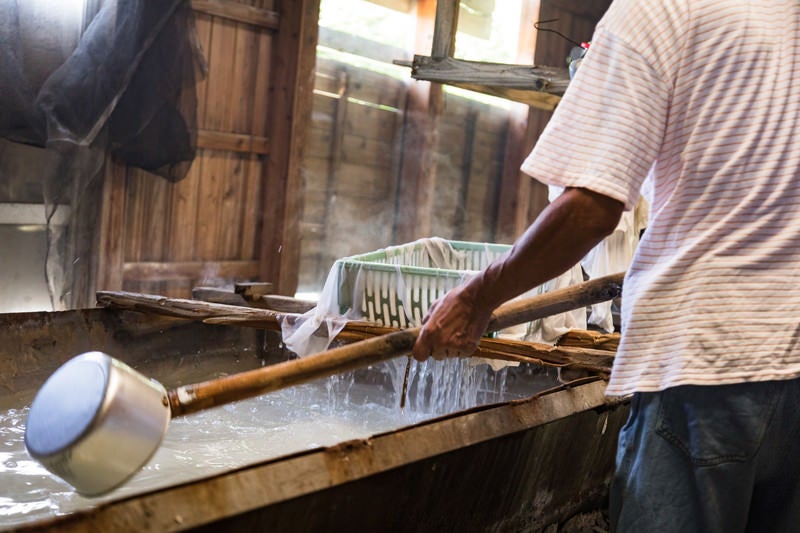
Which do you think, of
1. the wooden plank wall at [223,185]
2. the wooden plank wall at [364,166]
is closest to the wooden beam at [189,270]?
the wooden plank wall at [223,185]

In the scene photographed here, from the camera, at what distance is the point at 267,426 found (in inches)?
155

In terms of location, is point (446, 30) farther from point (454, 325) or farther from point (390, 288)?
point (454, 325)

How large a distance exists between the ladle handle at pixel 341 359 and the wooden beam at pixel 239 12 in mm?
4571

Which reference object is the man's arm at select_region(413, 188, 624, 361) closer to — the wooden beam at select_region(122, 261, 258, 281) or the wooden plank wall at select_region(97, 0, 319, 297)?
the wooden plank wall at select_region(97, 0, 319, 297)

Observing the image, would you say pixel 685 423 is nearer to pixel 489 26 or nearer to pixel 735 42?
pixel 735 42

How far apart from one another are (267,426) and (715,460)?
2.64m

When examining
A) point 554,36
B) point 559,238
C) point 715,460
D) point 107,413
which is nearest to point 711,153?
point 559,238

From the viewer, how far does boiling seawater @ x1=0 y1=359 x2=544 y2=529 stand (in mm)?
2883

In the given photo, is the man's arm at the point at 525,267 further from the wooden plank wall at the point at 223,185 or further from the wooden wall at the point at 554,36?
the wooden wall at the point at 554,36

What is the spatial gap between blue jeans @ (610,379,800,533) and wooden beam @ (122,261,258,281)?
4847 mm

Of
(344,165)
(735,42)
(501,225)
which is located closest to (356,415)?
(735,42)

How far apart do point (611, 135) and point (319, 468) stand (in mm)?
956

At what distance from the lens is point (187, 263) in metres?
6.34

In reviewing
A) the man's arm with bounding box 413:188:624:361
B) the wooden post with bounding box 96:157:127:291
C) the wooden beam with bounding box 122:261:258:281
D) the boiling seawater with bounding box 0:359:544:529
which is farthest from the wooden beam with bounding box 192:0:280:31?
the man's arm with bounding box 413:188:624:361
